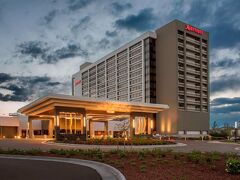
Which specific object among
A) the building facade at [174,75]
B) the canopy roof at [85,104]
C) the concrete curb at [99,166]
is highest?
the building facade at [174,75]

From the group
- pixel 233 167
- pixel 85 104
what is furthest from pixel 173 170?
pixel 85 104

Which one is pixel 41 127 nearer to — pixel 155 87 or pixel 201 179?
pixel 155 87

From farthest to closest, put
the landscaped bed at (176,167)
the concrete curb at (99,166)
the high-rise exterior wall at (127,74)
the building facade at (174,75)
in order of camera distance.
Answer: the high-rise exterior wall at (127,74)
the building facade at (174,75)
the concrete curb at (99,166)
the landscaped bed at (176,167)

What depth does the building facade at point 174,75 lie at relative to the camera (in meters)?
89.8

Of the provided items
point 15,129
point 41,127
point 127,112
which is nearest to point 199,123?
point 127,112

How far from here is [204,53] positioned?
9819 centimetres

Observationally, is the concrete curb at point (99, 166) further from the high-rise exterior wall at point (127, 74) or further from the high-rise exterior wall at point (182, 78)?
the high-rise exterior wall at point (127, 74)

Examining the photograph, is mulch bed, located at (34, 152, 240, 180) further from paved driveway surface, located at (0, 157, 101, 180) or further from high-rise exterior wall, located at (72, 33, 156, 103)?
high-rise exterior wall, located at (72, 33, 156, 103)

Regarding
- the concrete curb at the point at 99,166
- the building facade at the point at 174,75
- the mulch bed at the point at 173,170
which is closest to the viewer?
the mulch bed at the point at 173,170

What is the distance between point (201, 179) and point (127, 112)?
50.7 m

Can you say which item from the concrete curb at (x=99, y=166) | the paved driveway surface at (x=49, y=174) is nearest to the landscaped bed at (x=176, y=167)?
the concrete curb at (x=99, y=166)

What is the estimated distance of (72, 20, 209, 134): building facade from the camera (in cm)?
8981

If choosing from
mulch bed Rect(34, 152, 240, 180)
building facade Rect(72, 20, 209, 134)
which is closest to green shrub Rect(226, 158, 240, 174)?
mulch bed Rect(34, 152, 240, 180)

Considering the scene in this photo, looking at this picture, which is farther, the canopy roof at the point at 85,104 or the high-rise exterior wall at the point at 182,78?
the high-rise exterior wall at the point at 182,78
